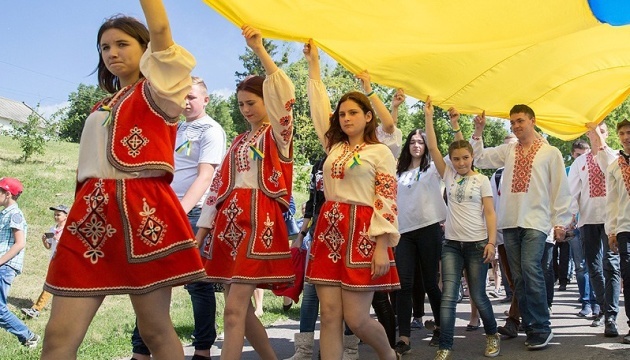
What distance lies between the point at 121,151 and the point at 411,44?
3.03 meters

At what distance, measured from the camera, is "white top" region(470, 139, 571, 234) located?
21.2 feet

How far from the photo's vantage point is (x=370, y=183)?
4.74 metres

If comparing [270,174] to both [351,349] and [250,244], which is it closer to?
[250,244]

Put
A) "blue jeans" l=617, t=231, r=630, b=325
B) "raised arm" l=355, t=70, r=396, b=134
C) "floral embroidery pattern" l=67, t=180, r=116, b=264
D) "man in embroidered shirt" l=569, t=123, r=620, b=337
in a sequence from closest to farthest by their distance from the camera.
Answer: "floral embroidery pattern" l=67, t=180, r=116, b=264 → "raised arm" l=355, t=70, r=396, b=134 → "blue jeans" l=617, t=231, r=630, b=325 → "man in embroidered shirt" l=569, t=123, r=620, b=337

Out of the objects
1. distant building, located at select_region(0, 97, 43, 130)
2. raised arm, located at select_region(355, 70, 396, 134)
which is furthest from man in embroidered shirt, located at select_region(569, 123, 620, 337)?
distant building, located at select_region(0, 97, 43, 130)

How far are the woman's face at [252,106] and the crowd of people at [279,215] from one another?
1 centimetres

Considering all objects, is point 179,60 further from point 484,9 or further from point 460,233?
point 460,233

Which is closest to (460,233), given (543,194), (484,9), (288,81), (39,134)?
(543,194)

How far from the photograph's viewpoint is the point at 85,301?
123 inches

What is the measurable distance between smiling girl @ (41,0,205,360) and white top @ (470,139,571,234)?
4025 millimetres

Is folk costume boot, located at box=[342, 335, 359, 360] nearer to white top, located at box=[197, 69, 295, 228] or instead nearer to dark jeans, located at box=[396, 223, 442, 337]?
dark jeans, located at box=[396, 223, 442, 337]

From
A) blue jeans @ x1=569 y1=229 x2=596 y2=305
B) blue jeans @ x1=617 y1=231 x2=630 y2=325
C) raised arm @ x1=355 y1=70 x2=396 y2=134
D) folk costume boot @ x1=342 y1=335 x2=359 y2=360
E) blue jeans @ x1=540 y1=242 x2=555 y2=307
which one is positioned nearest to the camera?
raised arm @ x1=355 y1=70 x2=396 y2=134

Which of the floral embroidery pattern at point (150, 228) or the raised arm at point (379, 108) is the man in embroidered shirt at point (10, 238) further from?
the floral embroidery pattern at point (150, 228)

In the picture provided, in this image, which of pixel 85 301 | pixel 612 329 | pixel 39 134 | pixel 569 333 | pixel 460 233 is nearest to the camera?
pixel 85 301
